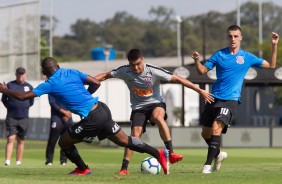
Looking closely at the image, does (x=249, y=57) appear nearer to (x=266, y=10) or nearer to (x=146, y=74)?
(x=146, y=74)

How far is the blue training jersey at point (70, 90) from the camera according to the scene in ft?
51.3

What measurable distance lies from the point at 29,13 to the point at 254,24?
109300 millimetres

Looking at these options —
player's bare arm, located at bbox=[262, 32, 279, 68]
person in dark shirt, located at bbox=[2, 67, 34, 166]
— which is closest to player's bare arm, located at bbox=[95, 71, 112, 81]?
player's bare arm, located at bbox=[262, 32, 279, 68]

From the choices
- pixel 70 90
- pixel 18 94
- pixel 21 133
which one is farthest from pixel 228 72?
pixel 21 133

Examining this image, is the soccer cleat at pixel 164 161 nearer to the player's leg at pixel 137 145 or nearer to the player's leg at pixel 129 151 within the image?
the player's leg at pixel 137 145

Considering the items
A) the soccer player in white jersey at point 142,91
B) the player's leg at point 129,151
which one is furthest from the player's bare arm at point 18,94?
the player's leg at point 129,151

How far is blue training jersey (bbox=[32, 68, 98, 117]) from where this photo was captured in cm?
1565

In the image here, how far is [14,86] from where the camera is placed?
77.8 ft

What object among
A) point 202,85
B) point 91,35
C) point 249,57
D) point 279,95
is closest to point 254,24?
point 91,35

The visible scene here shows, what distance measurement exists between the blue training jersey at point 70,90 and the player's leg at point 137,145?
64 cm

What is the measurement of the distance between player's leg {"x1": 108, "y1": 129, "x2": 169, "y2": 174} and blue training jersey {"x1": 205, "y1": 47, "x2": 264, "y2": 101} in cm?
138

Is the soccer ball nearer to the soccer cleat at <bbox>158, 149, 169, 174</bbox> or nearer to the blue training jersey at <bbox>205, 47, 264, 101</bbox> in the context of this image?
the soccer cleat at <bbox>158, 149, 169, 174</bbox>

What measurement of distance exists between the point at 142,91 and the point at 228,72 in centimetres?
146

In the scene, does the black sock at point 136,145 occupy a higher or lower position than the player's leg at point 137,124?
lower
